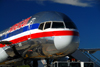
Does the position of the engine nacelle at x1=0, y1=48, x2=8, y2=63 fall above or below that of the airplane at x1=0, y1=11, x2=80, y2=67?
below

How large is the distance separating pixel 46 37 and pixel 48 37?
163 mm

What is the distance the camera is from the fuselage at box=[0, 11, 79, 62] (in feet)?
49.2

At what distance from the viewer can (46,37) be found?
1538 cm

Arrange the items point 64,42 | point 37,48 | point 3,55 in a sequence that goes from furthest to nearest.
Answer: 1. point 3,55
2. point 37,48
3. point 64,42

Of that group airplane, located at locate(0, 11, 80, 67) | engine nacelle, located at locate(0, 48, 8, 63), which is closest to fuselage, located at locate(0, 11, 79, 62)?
airplane, located at locate(0, 11, 80, 67)

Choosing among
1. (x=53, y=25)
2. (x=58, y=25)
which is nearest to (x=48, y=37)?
(x=53, y=25)

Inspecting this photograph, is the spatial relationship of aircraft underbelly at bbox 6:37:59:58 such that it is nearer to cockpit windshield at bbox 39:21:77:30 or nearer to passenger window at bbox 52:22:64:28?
cockpit windshield at bbox 39:21:77:30

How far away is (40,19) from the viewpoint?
1631 centimetres

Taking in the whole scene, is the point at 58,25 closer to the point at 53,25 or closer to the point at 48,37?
the point at 53,25

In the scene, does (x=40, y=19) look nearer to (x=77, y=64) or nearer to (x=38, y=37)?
(x=38, y=37)

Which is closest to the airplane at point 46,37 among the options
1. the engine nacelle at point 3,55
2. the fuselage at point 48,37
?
the fuselage at point 48,37

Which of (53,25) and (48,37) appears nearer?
(48,37)

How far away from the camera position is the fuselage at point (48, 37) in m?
15.0

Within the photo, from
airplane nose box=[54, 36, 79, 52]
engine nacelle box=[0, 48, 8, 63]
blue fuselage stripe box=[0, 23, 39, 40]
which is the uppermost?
blue fuselage stripe box=[0, 23, 39, 40]
